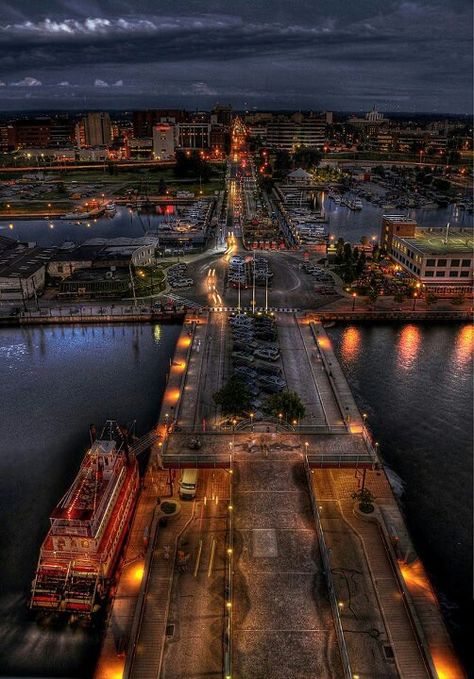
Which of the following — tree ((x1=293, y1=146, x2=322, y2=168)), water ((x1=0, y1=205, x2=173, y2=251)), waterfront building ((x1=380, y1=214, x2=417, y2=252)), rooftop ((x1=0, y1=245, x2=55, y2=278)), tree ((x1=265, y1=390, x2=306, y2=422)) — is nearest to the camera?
tree ((x1=265, y1=390, x2=306, y2=422))

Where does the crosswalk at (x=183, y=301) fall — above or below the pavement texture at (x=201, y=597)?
above

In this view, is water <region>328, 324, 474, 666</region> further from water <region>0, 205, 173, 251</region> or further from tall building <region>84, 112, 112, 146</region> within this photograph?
tall building <region>84, 112, 112, 146</region>

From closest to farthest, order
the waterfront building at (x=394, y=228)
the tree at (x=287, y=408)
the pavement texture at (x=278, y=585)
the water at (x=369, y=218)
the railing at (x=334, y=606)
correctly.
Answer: the railing at (x=334, y=606), the pavement texture at (x=278, y=585), the tree at (x=287, y=408), the waterfront building at (x=394, y=228), the water at (x=369, y=218)

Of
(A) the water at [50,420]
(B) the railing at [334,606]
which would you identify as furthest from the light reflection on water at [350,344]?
(B) the railing at [334,606]

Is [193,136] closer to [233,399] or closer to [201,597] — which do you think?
[233,399]

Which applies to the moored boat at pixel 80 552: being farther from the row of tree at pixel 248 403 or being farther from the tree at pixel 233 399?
the row of tree at pixel 248 403

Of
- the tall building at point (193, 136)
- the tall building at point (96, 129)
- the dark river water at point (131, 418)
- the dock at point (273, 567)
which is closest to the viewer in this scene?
the dock at point (273, 567)

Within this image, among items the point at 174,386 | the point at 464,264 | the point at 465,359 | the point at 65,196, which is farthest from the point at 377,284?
the point at 65,196

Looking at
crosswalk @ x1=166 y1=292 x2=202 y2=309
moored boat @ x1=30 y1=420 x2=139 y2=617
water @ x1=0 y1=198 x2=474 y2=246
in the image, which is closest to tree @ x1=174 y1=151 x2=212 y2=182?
water @ x1=0 y1=198 x2=474 y2=246
